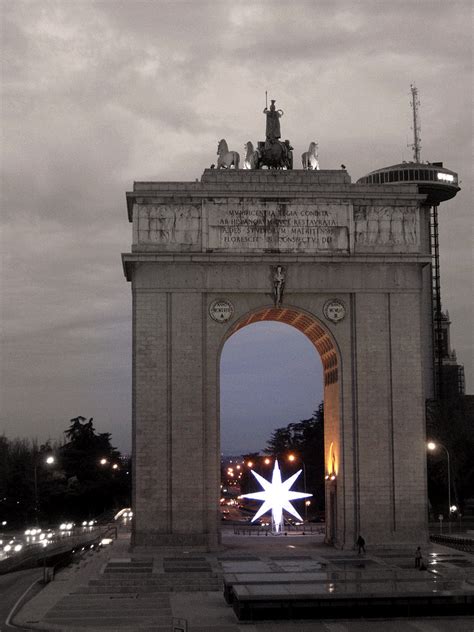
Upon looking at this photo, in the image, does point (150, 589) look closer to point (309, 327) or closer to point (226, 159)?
point (309, 327)

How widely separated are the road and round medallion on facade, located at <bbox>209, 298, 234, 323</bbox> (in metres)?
12.5

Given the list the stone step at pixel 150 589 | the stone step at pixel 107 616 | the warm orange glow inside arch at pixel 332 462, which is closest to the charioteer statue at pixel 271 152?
the warm orange glow inside arch at pixel 332 462

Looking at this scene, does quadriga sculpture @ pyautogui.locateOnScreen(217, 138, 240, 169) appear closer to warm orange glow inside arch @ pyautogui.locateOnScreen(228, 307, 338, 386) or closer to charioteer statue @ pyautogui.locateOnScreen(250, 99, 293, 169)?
charioteer statue @ pyautogui.locateOnScreen(250, 99, 293, 169)

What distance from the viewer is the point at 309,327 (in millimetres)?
Result: 46031

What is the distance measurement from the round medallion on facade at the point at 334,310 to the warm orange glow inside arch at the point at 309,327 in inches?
25.0

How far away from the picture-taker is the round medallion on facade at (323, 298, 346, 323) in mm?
43594

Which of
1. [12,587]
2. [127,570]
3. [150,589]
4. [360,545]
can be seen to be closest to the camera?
[150,589]

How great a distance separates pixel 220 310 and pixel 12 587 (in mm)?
13801

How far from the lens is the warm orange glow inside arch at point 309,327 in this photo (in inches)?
1736

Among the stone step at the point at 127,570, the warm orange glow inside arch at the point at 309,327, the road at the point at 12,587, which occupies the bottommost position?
the road at the point at 12,587

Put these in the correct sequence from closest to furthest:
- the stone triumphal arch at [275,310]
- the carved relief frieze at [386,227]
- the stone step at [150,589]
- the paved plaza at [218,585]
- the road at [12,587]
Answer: the paved plaza at [218,585] → the road at [12,587] → the stone step at [150,589] → the stone triumphal arch at [275,310] → the carved relief frieze at [386,227]

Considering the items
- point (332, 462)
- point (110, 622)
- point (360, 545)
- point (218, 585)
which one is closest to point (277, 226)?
point (332, 462)

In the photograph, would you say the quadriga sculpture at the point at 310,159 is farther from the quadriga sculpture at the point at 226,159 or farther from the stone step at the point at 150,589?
the stone step at the point at 150,589

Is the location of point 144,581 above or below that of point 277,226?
below
